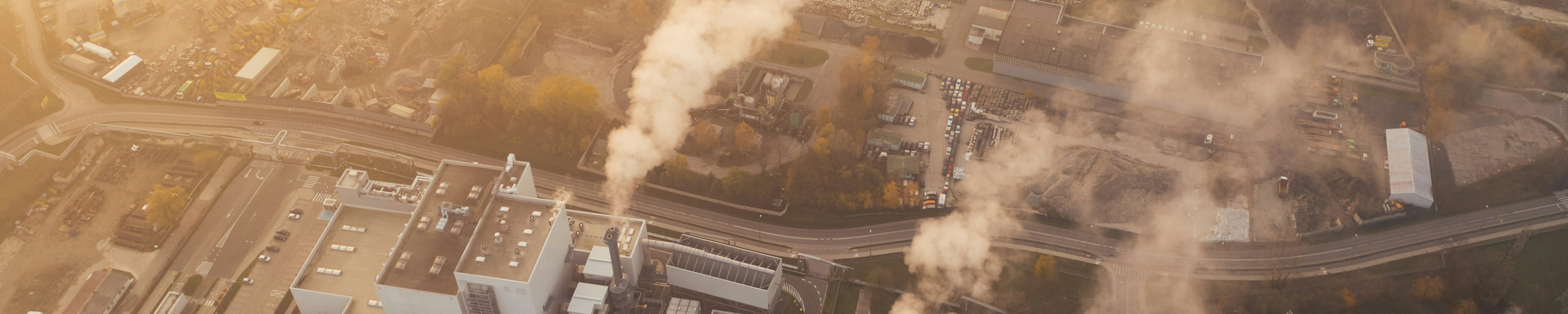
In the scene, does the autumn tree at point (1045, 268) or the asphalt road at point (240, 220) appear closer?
the autumn tree at point (1045, 268)

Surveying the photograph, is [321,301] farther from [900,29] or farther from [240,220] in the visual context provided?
[900,29]

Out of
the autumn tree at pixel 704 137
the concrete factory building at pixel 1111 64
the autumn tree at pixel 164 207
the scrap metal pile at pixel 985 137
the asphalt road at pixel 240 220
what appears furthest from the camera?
the concrete factory building at pixel 1111 64

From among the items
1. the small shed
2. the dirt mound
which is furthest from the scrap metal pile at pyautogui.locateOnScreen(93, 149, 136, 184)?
the dirt mound

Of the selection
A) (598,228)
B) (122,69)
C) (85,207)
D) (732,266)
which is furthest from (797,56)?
(122,69)

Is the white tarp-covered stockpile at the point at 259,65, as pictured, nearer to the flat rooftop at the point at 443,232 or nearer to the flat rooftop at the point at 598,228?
the flat rooftop at the point at 443,232

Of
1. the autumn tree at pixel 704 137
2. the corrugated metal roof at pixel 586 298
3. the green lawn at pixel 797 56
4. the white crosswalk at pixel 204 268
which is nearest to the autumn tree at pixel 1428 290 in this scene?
the green lawn at pixel 797 56

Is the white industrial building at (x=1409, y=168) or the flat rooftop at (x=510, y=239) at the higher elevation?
the white industrial building at (x=1409, y=168)

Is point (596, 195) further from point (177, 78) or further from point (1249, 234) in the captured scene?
point (1249, 234)
